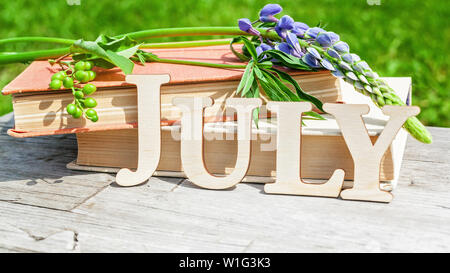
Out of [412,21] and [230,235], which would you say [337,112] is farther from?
[412,21]

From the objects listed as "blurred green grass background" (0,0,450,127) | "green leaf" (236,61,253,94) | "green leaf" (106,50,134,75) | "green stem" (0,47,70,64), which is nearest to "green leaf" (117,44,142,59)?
"green leaf" (106,50,134,75)

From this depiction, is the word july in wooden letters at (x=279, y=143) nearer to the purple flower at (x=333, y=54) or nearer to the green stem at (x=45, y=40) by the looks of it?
the purple flower at (x=333, y=54)

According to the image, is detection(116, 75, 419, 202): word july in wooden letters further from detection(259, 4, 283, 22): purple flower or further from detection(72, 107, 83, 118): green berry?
detection(259, 4, 283, 22): purple flower

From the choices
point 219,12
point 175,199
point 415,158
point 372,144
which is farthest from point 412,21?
point 175,199

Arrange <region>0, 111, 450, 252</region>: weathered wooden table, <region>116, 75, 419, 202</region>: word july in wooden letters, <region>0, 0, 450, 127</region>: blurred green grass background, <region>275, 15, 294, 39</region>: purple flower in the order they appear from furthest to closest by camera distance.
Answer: <region>0, 0, 450, 127</region>: blurred green grass background, <region>275, 15, 294, 39</region>: purple flower, <region>116, 75, 419, 202</region>: word july in wooden letters, <region>0, 111, 450, 252</region>: weathered wooden table

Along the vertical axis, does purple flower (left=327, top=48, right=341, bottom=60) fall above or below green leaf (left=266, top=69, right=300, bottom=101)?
above

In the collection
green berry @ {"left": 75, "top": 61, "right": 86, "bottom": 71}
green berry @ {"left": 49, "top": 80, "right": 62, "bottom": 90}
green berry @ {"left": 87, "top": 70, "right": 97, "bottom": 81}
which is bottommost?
green berry @ {"left": 49, "top": 80, "right": 62, "bottom": 90}

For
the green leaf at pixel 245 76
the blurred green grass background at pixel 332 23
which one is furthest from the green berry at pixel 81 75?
the blurred green grass background at pixel 332 23
